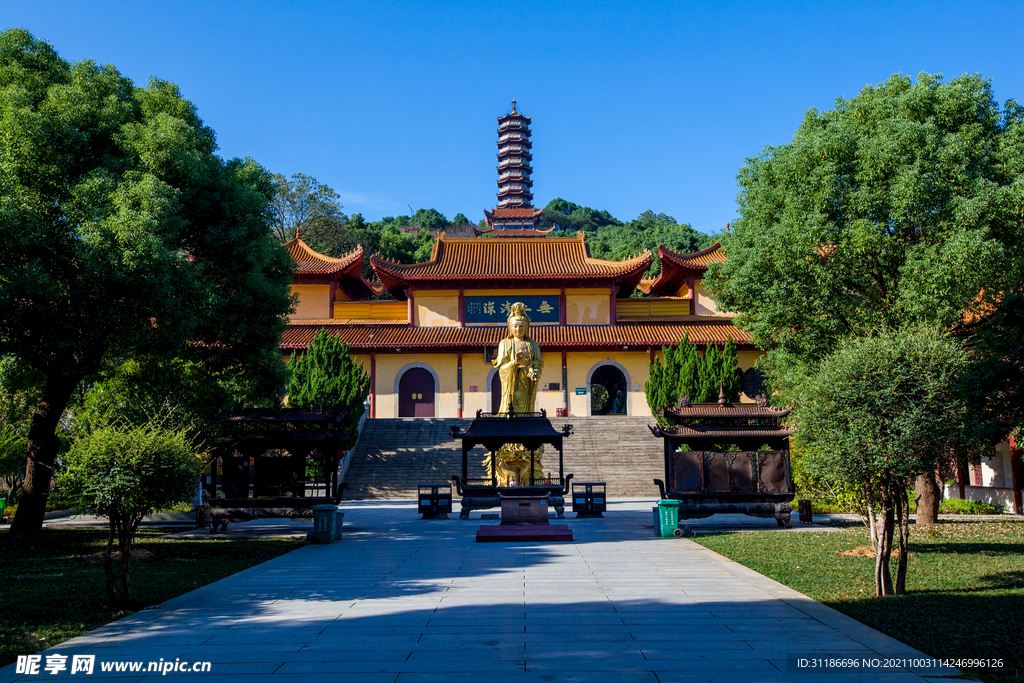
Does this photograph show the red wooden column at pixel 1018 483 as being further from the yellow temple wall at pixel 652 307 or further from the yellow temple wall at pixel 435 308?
the yellow temple wall at pixel 435 308

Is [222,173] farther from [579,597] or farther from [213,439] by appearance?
[579,597]

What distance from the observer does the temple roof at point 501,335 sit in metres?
30.6

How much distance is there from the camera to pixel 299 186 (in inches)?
1905

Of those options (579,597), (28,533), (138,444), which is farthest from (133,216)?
(579,597)

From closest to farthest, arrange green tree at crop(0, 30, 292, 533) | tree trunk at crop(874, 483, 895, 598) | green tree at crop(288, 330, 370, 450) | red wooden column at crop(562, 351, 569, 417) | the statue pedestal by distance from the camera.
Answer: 1. tree trunk at crop(874, 483, 895, 598)
2. green tree at crop(0, 30, 292, 533)
3. the statue pedestal
4. green tree at crop(288, 330, 370, 450)
5. red wooden column at crop(562, 351, 569, 417)

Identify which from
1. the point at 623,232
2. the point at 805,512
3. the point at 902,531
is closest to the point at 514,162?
the point at 623,232

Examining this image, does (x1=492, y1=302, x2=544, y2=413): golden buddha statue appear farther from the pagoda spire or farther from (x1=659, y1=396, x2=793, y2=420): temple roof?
the pagoda spire

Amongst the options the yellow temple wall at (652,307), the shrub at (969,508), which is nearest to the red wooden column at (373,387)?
the yellow temple wall at (652,307)

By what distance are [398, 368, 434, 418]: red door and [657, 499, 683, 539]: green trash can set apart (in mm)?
19525

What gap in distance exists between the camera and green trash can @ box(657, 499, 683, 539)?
13102mm

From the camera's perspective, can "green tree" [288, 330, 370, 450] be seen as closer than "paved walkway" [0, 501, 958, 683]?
No

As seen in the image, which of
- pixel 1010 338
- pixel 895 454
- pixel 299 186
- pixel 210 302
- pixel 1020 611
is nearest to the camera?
pixel 1020 611

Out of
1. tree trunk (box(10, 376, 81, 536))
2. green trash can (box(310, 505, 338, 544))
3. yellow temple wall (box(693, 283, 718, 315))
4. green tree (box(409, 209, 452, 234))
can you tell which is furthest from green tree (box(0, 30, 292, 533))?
green tree (box(409, 209, 452, 234))

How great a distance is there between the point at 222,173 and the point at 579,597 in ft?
31.6
